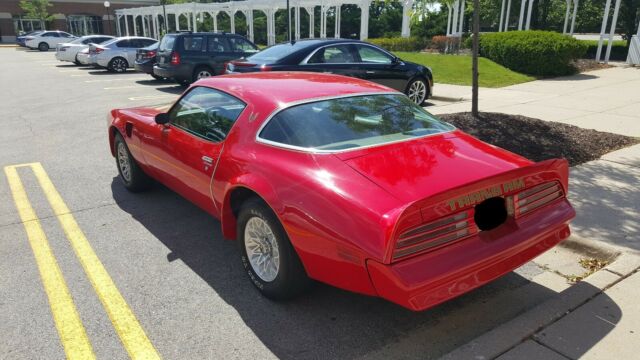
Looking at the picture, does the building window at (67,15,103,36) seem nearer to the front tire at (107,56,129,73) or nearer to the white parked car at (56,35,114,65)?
the white parked car at (56,35,114,65)

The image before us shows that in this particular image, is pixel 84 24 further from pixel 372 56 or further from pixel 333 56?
pixel 372 56

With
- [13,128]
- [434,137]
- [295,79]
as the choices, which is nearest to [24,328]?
[295,79]

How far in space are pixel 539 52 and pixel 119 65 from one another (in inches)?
625

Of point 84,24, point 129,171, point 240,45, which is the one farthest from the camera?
point 84,24

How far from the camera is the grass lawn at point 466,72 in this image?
14188 mm

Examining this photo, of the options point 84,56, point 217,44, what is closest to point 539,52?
point 217,44

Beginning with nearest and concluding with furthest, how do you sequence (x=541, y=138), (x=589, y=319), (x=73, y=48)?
(x=589, y=319) → (x=541, y=138) → (x=73, y=48)

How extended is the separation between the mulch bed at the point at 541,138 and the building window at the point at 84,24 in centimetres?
6038

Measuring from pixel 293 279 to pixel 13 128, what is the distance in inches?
331

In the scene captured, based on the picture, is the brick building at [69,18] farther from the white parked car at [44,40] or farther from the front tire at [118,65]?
the front tire at [118,65]

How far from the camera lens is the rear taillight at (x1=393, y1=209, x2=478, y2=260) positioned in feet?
8.34

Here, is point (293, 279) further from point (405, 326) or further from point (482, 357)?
point (482, 357)

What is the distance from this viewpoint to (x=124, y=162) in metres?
5.60

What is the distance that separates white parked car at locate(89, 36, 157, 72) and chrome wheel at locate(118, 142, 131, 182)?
15.8 m
